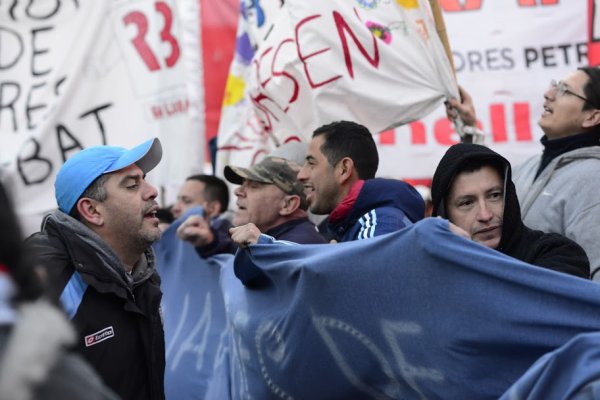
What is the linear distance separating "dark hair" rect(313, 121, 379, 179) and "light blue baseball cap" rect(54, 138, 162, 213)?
0.91 meters

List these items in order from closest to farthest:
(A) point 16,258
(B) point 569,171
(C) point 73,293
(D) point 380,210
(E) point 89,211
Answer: (A) point 16,258 → (C) point 73,293 → (E) point 89,211 → (D) point 380,210 → (B) point 569,171

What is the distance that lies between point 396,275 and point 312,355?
0.46m

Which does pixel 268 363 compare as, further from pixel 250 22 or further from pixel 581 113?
pixel 250 22

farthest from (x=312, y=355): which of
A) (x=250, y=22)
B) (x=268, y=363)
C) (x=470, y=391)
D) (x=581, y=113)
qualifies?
(x=250, y=22)

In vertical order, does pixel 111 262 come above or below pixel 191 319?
above

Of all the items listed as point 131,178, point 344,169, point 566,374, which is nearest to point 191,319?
point 344,169

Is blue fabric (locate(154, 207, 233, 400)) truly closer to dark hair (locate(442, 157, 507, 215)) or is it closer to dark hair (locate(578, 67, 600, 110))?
dark hair (locate(442, 157, 507, 215))

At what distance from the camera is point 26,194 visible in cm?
673

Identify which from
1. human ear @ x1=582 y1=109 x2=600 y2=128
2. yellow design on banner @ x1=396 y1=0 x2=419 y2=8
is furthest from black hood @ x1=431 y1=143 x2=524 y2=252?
yellow design on banner @ x1=396 y1=0 x2=419 y2=8

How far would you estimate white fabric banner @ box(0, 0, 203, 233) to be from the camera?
6.86m

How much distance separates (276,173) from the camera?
16.5ft

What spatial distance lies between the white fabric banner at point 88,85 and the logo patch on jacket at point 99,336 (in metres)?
3.31

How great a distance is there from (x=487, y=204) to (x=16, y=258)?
2.26m

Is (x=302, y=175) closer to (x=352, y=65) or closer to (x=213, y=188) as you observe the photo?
(x=352, y=65)
